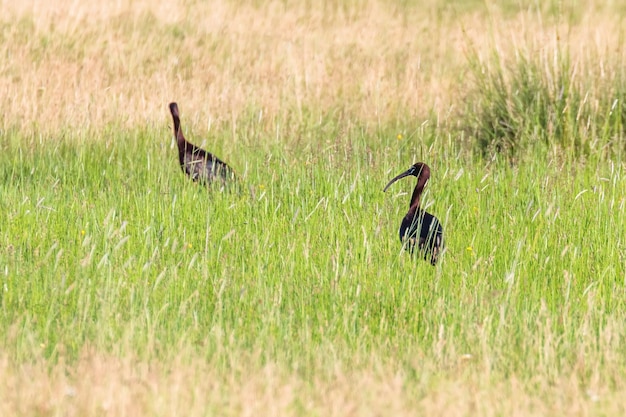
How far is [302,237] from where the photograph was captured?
567cm

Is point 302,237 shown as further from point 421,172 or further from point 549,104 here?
point 549,104

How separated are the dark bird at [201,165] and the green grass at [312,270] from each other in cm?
13

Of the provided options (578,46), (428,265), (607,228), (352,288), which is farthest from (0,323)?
(578,46)

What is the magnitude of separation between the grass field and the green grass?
2cm

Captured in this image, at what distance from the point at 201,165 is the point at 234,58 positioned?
5.15m

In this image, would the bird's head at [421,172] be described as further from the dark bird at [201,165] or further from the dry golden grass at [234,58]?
the dry golden grass at [234,58]

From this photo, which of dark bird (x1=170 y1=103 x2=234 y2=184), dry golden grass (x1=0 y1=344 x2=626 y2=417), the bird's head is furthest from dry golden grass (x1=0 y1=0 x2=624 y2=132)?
dry golden grass (x1=0 y1=344 x2=626 y2=417)

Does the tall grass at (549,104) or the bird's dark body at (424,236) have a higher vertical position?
the tall grass at (549,104)

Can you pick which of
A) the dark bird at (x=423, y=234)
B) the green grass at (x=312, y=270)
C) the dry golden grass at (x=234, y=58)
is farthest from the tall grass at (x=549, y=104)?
the dark bird at (x=423, y=234)

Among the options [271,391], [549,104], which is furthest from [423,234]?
[549,104]

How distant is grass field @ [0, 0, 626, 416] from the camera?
12.5 feet

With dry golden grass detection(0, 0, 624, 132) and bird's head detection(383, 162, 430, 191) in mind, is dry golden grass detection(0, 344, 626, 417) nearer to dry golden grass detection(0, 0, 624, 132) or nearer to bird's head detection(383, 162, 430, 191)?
bird's head detection(383, 162, 430, 191)

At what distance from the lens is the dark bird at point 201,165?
7227mm

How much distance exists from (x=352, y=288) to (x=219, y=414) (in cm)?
147
